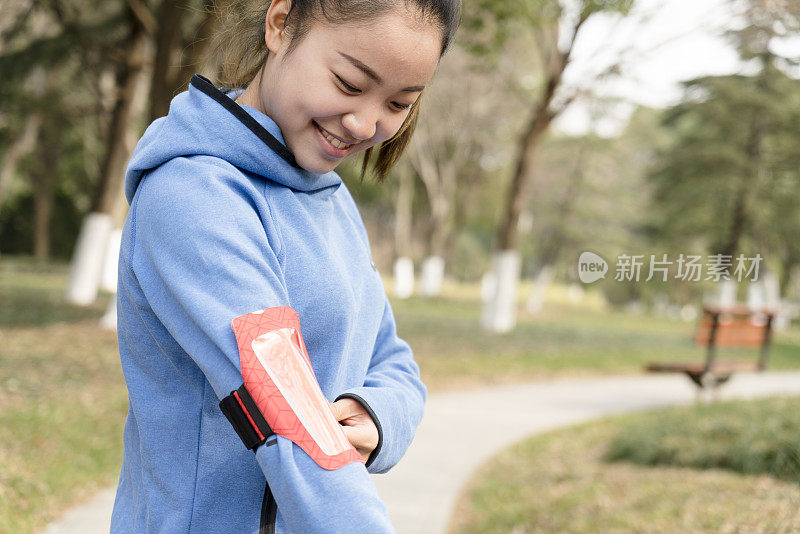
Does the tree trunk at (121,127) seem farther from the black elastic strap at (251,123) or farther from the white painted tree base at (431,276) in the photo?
the white painted tree base at (431,276)

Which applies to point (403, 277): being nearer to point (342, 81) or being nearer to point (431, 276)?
point (431, 276)

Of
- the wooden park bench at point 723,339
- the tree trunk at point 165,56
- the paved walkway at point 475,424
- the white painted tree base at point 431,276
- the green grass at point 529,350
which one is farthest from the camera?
the white painted tree base at point 431,276

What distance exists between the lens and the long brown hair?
118cm

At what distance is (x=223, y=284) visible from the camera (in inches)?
40.0

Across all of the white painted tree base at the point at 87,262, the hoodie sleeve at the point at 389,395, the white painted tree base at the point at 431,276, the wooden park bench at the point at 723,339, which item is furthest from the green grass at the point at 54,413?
the white painted tree base at the point at 431,276

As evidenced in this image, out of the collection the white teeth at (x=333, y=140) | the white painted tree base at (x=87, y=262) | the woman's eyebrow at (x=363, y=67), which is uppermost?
the woman's eyebrow at (x=363, y=67)

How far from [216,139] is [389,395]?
491 millimetres

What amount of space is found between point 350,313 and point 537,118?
15.2 meters

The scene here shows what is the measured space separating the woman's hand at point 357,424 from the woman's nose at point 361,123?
42 cm

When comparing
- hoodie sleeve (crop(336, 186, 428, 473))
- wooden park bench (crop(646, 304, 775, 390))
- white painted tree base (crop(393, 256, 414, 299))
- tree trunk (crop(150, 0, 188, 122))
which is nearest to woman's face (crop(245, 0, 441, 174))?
hoodie sleeve (crop(336, 186, 428, 473))

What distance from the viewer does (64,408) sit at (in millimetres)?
6375

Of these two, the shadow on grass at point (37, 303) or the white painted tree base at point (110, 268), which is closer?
the shadow on grass at point (37, 303)

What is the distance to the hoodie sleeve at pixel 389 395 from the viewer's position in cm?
121

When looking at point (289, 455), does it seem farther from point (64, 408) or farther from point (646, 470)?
point (64, 408)
